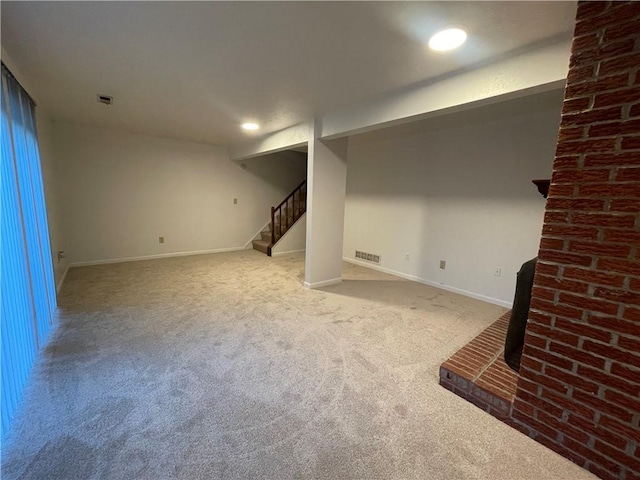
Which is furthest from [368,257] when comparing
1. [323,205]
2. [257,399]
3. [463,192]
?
[257,399]

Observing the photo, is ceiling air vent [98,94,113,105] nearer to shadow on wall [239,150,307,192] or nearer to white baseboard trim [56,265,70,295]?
white baseboard trim [56,265,70,295]

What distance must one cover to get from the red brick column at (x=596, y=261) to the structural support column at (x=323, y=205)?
8.48 feet

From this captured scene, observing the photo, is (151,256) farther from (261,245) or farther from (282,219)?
(282,219)

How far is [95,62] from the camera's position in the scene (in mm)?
2098

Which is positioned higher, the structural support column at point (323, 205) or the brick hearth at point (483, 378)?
the structural support column at point (323, 205)

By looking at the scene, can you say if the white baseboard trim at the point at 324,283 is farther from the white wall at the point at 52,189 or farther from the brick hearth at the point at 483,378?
the white wall at the point at 52,189

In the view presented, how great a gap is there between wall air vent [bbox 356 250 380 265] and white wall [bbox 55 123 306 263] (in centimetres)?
258

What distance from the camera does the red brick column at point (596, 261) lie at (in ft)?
3.78

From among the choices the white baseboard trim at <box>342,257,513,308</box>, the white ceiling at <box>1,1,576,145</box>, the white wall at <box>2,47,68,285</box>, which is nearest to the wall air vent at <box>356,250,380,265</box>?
the white baseboard trim at <box>342,257,513,308</box>

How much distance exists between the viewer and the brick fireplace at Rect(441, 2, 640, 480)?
115 centimetres

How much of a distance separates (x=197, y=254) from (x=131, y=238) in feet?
3.83

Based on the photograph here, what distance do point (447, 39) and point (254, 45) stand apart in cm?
122

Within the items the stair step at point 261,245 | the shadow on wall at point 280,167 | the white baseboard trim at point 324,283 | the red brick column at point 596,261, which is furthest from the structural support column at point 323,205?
the shadow on wall at point 280,167

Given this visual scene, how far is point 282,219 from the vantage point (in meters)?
6.57
